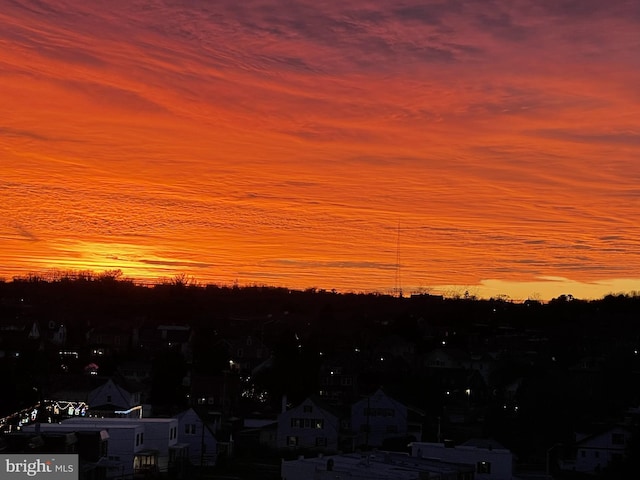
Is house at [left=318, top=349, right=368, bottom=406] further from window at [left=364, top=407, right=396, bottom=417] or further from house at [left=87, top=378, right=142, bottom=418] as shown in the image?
house at [left=87, top=378, right=142, bottom=418]

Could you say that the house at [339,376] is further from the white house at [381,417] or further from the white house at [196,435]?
→ the white house at [196,435]

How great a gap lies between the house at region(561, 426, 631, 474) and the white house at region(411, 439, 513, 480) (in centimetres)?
818

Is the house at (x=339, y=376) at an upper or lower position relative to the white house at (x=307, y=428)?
upper

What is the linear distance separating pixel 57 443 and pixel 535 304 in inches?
4662

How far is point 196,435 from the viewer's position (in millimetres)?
46938

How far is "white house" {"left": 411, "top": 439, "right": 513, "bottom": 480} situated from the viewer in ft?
132

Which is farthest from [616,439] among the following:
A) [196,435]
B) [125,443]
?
[125,443]

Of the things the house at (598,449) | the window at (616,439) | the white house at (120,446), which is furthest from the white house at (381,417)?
the white house at (120,446)

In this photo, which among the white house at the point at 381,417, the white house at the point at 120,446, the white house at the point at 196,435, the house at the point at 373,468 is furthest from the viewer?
the white house at the point at 381,417

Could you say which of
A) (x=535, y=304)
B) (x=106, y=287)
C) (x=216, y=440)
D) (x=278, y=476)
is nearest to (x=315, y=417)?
(x=216, y=440)

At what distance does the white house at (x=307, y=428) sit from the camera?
50.1 m

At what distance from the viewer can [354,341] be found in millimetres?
94938

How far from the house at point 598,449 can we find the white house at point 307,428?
1083 cm

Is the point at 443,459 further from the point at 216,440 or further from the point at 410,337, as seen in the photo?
the point at 410,337
